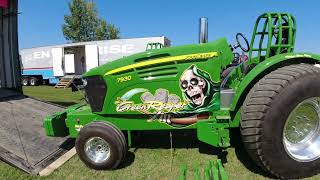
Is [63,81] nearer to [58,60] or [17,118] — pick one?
[58,60]

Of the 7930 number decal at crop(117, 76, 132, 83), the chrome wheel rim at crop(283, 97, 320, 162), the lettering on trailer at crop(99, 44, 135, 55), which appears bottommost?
the chrome wheel rim at crop(283, 97, 320, 162)

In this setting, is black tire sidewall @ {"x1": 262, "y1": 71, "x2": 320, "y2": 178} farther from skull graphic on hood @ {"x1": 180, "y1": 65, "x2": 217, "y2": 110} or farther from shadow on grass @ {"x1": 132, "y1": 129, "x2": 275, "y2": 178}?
skull graphic on hood @ {"x1": 180, "y1": 65, "x2": 217, "y2": 110}

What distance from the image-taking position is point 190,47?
16.9 feet

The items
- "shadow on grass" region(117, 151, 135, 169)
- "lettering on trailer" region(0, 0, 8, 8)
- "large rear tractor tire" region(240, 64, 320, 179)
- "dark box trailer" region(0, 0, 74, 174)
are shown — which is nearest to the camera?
"large rear tractor tire" region(240, 64, 320, 179)

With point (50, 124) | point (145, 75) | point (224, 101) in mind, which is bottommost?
point (50, 124)

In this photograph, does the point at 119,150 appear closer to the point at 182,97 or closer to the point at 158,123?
the point at 158,123

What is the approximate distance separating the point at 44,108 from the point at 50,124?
117 inches

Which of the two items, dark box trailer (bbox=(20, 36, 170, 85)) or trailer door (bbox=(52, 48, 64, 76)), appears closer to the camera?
dark box trailer (bbox=(20, 36, 170, 85))

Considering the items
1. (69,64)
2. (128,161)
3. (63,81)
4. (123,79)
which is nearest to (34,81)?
(69,64)

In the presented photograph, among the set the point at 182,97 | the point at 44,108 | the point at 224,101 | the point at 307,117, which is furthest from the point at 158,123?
the point at 44,108

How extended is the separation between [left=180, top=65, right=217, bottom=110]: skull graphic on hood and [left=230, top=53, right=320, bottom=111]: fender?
0.36 m

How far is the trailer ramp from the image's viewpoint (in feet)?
18.1

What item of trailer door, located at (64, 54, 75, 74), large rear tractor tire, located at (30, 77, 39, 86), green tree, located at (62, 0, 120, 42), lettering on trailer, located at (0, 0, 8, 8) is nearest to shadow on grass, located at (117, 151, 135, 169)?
lettering on trailer, located at (0, 0, 8, 8)

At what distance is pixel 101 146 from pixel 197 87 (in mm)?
1574
